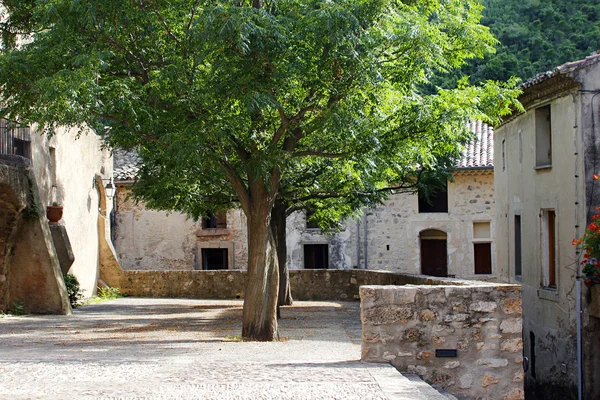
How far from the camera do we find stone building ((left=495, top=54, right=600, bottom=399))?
1678cm

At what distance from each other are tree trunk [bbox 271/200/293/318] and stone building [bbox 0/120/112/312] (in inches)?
205

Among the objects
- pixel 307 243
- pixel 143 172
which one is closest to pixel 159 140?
pixel 143 172

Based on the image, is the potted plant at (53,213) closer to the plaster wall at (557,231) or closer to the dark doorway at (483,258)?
the plaster wall at (557,231)

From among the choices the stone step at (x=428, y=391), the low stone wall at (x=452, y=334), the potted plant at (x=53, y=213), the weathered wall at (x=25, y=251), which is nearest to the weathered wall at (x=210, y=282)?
the potted plant at (x=53, y=213)

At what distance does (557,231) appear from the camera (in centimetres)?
1792

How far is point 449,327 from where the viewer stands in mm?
9023

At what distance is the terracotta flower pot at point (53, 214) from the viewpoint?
67.0 ft

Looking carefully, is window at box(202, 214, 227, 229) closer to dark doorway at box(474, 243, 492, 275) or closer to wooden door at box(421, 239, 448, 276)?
wooden door at box(421, 239, 448, 276)

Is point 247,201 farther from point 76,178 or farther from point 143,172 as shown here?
point 76,178

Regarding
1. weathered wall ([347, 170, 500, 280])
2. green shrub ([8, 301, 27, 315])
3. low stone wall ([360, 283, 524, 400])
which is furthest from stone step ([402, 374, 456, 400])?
weathered wall ([347, 170, 500, 280])

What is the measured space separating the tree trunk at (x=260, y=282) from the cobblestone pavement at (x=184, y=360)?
1.16ft

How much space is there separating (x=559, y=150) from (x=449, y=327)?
10230 mm

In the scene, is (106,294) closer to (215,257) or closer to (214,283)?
(214,283)

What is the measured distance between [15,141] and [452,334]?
1294 cm
